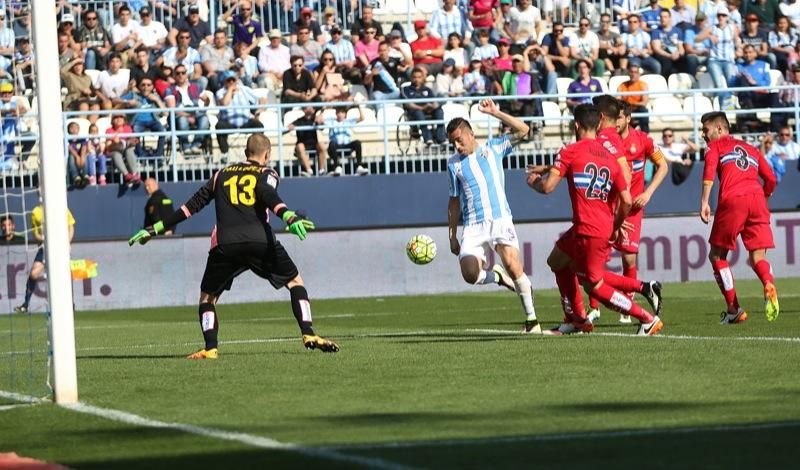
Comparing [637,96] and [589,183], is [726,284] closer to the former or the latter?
[589,183]

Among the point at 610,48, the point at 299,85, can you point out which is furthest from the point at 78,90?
the point at 610,48

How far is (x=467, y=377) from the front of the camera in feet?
34.4

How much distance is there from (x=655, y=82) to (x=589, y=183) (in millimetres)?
16053

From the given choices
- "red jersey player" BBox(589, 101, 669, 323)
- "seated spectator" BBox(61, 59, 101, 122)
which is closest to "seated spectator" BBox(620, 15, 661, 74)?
"seated spectator" BBox(61, 59, 101, 122)

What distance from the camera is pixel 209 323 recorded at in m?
13.0

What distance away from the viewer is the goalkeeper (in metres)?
12.8

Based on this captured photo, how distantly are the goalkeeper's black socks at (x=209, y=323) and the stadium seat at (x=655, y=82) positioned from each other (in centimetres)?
1701

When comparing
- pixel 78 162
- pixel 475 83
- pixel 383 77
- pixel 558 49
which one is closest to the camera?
pixel 78 162

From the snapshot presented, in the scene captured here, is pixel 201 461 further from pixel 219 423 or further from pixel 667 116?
pixel 667 116

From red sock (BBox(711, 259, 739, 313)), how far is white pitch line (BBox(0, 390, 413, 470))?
7474 millimetres

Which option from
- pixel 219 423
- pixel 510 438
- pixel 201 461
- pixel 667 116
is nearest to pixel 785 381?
pixel 510 438

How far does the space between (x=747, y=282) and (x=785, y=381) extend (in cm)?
1557

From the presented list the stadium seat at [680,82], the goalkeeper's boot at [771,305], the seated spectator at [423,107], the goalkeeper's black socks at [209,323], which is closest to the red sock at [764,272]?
the goalkeeper's boot at [771,305]

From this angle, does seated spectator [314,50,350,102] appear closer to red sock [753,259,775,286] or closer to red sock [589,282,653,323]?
red sock [753,259,775,286]
